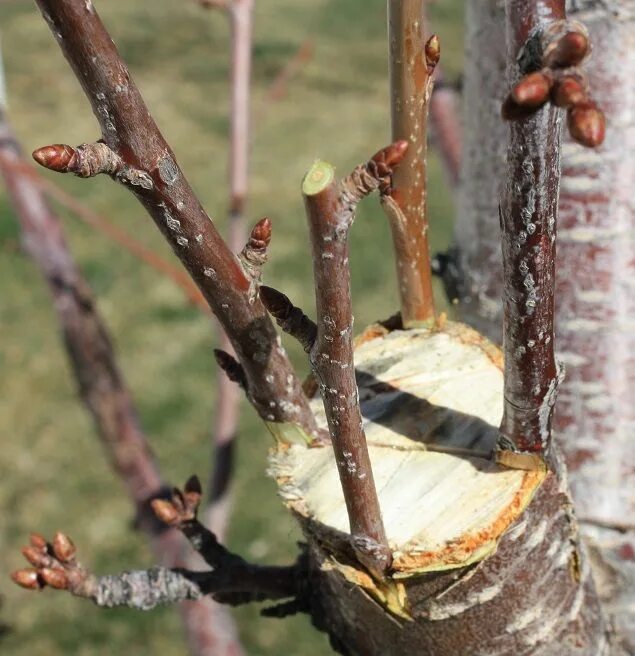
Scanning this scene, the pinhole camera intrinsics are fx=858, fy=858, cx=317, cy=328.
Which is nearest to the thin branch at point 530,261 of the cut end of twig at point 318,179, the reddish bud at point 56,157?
the cut end of twig at point 318,179

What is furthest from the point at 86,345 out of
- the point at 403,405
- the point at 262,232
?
the point at 262,232

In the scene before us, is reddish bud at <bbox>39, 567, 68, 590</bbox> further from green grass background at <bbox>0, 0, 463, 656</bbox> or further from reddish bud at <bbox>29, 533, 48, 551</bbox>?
green grass background at <bbox>0, 0, 463, 656</bbox>

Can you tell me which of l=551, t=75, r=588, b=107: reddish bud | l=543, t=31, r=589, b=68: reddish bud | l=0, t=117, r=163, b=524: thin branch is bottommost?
Result: l=0, t=117, r=163, b=524: thin branch

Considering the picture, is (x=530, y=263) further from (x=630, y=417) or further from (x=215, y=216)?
(x=215, y=216)

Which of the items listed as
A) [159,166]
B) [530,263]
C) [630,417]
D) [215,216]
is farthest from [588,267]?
[215,216]

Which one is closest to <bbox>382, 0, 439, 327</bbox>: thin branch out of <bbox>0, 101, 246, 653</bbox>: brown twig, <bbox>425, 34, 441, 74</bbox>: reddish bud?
<bbox>425, 34, 441, 74</bbox>: reddish bud

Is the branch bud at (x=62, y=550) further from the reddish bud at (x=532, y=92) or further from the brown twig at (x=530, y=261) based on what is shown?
the reddish bud at (x=532, y=92)
